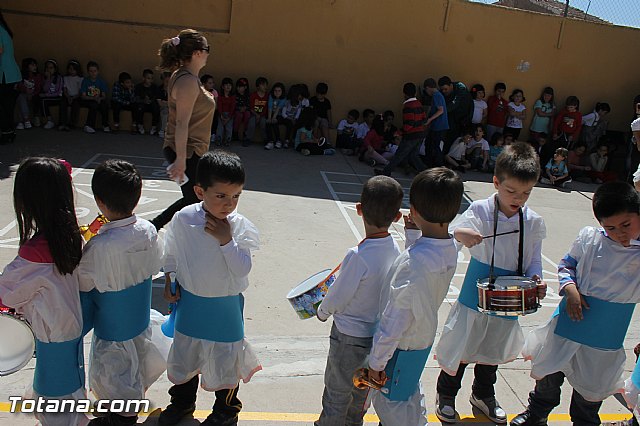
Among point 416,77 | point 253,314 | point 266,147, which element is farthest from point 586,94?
point 253,314

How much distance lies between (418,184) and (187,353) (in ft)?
4.72

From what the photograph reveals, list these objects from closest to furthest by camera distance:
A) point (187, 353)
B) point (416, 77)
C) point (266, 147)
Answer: point (187, 353) < point (266, 147) < point (416, 77)

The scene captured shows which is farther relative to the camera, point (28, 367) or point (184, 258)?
point (28, 367)

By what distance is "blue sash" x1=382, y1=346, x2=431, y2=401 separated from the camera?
9.04 feet

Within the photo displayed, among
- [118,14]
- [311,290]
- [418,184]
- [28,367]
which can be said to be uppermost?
[118,14]

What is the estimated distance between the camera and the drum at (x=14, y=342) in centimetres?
268

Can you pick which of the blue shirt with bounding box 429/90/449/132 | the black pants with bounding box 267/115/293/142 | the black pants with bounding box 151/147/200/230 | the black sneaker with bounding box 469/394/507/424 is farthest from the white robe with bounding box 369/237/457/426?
the black pants with bounding box 267/115/293/142

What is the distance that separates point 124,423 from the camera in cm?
302

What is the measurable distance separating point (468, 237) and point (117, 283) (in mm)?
1766

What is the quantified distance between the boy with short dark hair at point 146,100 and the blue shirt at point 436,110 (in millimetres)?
5079

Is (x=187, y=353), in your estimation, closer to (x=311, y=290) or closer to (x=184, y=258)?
(x=184, y=258)

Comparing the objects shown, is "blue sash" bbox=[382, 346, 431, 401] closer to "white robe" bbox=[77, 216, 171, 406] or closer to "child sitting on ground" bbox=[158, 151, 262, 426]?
"child sitting on ground" bbox=[158, 151, 262, 426]

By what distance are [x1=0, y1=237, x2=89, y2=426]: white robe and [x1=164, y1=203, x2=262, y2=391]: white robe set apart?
0.48 m

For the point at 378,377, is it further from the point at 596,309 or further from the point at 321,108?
the point at 321,108
